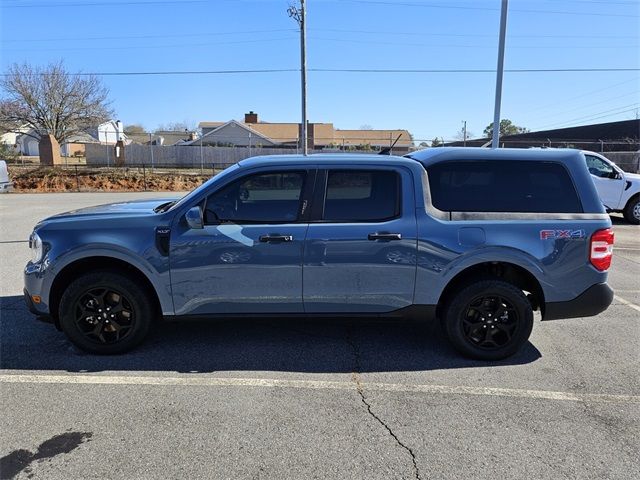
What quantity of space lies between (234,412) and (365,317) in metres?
1.39

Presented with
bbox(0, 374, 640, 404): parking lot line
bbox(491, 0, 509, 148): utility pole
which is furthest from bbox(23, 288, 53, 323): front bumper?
bbox(491, 0, 509, 148): utility pole

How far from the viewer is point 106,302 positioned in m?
4.20

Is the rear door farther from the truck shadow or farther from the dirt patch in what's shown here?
the dirt patch

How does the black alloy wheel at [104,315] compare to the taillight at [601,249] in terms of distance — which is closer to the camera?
the taillight at [601,249]

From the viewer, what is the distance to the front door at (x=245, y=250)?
402 cm

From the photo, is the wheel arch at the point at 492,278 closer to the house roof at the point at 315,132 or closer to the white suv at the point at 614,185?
the white suv at the point at 614,185

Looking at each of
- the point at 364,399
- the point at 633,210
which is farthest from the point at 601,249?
the point at 633,210

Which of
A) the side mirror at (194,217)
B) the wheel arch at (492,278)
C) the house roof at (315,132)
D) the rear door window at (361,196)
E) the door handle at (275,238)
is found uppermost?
the house roof at (315,132)

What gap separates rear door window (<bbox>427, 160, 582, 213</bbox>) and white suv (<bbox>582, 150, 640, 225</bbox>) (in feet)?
31.9

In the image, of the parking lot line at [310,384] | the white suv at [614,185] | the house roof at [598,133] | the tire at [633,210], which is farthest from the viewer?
the house roof at [598,133]

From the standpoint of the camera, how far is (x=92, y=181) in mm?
27766

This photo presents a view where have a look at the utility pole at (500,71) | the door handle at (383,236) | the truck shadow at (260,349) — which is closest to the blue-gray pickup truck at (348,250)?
the door handle at (383,236)

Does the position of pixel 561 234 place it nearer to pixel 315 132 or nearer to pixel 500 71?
pixel 500 71

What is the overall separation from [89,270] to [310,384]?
2.13 meters
